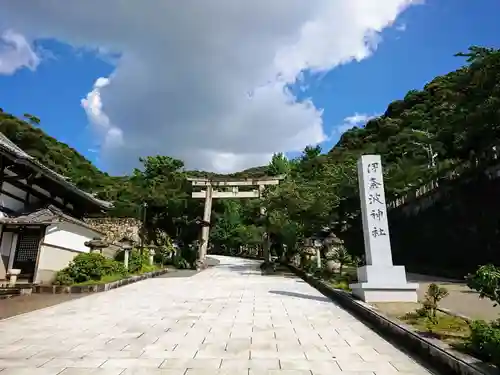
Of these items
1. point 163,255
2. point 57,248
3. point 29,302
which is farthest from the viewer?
point 163,255

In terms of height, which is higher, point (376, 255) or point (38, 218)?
point (38, 218)

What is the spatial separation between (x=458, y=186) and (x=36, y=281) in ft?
55.6

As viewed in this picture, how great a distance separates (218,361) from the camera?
4.36 m

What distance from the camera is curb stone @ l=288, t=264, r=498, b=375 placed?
3.58 m

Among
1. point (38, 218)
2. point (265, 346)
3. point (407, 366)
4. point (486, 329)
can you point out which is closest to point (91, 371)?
point (265, 346)

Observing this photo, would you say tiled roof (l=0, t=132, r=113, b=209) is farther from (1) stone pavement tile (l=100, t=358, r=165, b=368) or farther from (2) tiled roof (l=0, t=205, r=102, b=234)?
(1) stone pavement tile (l=100, t=358, r=165, b=368)

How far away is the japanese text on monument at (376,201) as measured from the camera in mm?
9477

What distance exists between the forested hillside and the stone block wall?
1.65 metres

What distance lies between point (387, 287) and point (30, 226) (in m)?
12.2

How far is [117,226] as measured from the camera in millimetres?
27562

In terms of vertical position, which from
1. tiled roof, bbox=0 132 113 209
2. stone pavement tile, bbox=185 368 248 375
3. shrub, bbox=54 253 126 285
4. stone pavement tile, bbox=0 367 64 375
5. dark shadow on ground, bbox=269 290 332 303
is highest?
tiled roof, bbox=0 132 113 209

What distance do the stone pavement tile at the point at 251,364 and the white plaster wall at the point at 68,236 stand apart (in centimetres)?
1154

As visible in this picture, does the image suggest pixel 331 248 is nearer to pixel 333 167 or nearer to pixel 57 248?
pixel 333 167

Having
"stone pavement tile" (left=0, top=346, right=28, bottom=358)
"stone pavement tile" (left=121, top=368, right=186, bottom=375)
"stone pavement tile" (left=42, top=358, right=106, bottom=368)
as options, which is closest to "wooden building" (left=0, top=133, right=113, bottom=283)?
"stone pavement tile" (left=0, top=346, right=28, bottom=358)
